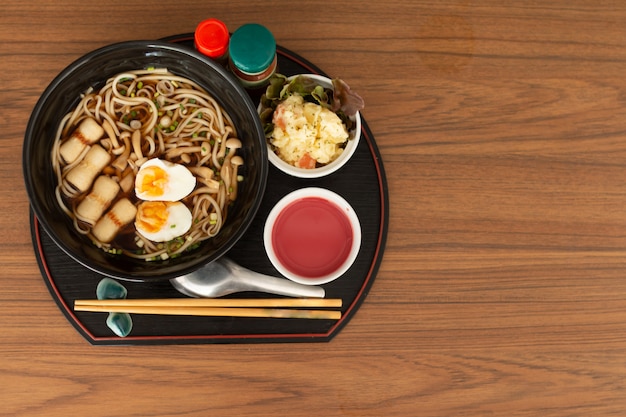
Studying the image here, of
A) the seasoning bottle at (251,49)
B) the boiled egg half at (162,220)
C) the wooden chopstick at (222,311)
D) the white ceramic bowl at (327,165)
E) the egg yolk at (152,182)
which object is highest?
the seasoning bottle at (251,49)

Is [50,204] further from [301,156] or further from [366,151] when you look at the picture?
[366,151]

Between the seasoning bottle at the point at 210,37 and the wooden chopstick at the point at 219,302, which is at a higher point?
the seasoning bottle at the point at 210,37

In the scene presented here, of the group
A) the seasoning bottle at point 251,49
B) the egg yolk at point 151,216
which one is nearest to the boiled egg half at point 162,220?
the egg yolk at point 151,216

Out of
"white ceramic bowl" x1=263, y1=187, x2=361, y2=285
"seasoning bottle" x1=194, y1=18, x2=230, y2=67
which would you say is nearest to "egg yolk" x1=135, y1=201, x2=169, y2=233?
"white ceramic bowl" x1=263, y1=187, x2=361, y2=285

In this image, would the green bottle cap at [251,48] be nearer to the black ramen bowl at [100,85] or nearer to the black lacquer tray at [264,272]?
the black ramen bowl at [100,85]

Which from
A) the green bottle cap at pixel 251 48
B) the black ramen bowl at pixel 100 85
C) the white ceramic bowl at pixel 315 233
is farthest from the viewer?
the white ceramic bowl at pixel 315 233

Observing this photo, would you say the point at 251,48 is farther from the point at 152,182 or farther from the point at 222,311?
the point at 222,311

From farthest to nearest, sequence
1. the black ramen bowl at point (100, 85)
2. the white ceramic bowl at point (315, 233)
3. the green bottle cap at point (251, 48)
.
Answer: the white ceramic bowl at point (315, 233) → the green bottle cap at point (251, 48) → the black ramen bowl at point (100, 85)

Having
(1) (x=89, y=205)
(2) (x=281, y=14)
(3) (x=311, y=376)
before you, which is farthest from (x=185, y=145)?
(3) (x=311, y=376)
